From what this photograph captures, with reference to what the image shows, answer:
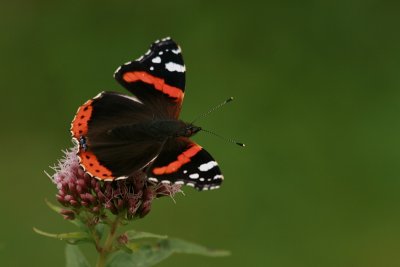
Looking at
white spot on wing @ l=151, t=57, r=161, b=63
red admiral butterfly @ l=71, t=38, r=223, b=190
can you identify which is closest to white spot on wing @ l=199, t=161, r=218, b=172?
red admiral butterfly @ l=71, t=38, r=223, b=190

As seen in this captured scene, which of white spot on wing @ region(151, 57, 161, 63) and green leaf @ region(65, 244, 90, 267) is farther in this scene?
white spot on wing @ region(151, 57, 161, 63)

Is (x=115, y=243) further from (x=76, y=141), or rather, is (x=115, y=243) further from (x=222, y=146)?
(x=222, y=146)

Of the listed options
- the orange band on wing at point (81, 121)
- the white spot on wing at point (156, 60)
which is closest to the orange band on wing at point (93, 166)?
the orange band on wing at point (81, 121)

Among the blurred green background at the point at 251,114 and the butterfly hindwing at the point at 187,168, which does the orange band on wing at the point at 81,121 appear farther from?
the blurred green background at the point at 251,114

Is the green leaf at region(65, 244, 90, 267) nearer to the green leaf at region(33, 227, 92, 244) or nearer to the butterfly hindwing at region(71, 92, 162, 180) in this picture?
the green leaf at region(33, 227, 92, 244)

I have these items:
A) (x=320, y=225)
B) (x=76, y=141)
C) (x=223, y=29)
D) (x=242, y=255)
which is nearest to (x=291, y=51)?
(x=223, y=29)

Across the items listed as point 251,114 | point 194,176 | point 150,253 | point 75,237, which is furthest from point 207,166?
point 251,114

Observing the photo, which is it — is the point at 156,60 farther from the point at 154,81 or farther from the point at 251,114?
the point at 251,114
